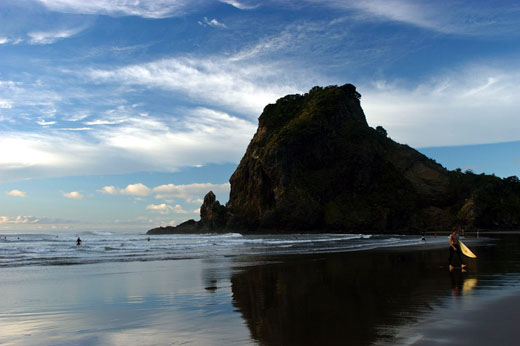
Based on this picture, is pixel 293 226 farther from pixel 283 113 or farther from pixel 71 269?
pixel 71 269

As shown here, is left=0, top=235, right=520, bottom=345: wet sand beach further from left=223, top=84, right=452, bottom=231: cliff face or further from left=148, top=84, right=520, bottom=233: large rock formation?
left=223, top=84, right=452, bottom=231: cliff face

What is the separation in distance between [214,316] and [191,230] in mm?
95799

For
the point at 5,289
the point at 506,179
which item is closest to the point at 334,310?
the point at 5,289

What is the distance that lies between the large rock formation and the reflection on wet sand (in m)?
66.6

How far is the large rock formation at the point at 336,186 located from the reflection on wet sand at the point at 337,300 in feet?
218

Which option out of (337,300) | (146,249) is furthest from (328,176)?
(337,300)

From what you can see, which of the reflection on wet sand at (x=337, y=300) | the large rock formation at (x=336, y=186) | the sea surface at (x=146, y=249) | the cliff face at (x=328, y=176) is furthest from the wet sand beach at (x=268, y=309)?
the cliff face at (x=328, y=176)

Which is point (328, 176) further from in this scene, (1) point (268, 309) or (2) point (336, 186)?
(1) point (268, 309)

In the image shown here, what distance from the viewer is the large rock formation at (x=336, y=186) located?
273 feet

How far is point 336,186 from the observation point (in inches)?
3590

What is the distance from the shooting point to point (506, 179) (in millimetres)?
117438

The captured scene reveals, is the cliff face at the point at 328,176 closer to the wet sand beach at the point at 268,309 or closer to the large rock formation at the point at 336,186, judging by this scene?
the large rock formation at the point at 336,186

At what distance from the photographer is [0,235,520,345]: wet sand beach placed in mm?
5789

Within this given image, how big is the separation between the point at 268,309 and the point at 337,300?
5.33 feet
